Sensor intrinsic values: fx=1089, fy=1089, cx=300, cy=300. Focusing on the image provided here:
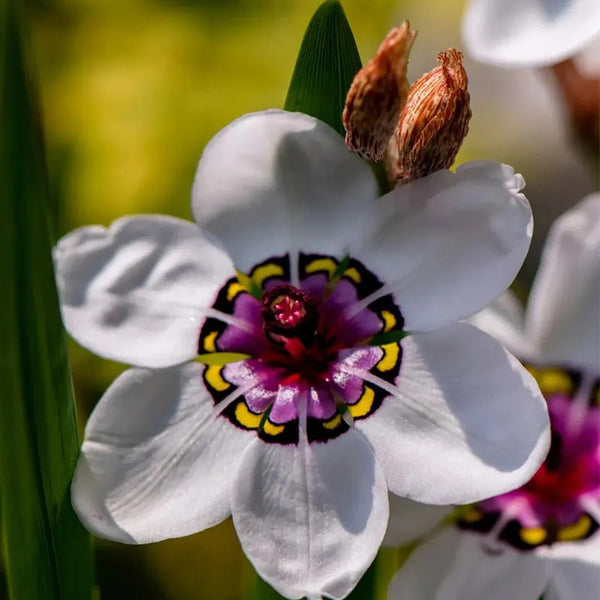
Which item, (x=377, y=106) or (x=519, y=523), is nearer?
(x=377, y=106)

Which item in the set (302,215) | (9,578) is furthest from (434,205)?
(9,578)

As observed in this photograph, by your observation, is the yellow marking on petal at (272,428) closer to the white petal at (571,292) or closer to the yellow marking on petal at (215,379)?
the yellow marking on petal at (215,379)

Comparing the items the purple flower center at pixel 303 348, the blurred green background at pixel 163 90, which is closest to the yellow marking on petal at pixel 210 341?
the purple flower center at pixel 303 348

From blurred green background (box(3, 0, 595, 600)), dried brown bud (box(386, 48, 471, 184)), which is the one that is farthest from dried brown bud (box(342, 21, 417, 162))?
blurred green background (box(3, 0, 595, 600))

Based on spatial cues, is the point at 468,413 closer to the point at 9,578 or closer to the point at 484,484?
the point at 484,484

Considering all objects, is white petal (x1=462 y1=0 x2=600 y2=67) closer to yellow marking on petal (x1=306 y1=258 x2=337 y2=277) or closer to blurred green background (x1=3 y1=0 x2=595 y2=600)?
yellow marking on petal (x1=306 y1=258 x2=337 y2=277)

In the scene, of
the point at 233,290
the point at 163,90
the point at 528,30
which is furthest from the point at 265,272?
the point at 163,90
